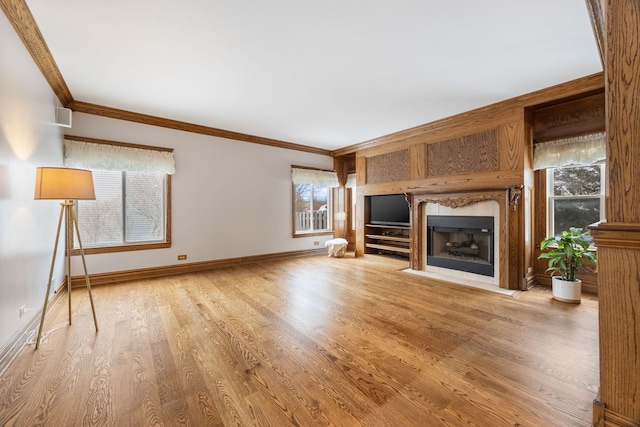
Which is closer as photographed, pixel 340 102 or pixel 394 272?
pixel 340 102

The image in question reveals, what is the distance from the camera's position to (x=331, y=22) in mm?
2117

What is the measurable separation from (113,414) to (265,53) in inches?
117

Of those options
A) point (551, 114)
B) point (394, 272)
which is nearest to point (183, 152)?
point (394, 272)

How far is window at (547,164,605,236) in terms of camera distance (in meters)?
3.44

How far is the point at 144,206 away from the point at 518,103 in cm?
588

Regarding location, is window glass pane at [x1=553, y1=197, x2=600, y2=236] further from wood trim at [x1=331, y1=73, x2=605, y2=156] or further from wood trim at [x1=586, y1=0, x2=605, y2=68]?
wood trim at [x1=586, y1=0, x2=605, y2=68]

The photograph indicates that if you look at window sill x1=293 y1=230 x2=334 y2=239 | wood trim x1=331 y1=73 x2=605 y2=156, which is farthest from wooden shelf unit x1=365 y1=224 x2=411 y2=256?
wood trim x1=331 y1=73 x2=605 y2=156

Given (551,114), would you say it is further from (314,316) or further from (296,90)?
(314,316)

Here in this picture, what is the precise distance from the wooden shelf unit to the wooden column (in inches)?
169

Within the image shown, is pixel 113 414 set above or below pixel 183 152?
below

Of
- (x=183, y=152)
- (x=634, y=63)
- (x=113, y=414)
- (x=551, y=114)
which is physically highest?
(x=551, y=114)

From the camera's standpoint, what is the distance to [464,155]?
164 inches

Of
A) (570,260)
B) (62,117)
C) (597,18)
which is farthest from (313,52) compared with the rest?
(570,260)

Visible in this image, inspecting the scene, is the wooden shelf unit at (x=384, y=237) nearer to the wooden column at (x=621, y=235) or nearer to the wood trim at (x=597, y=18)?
the wood trim at (x=597, y=18)
